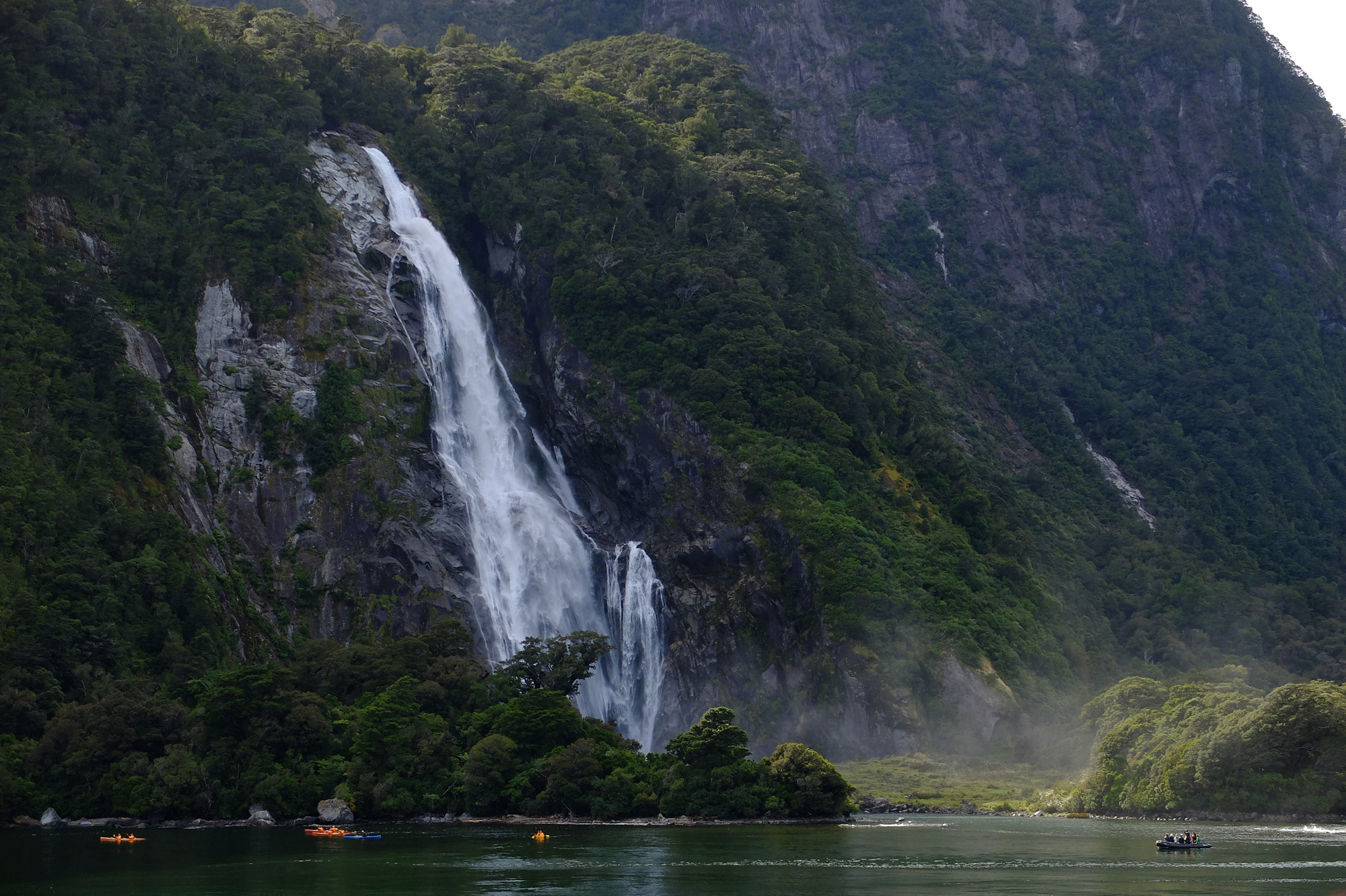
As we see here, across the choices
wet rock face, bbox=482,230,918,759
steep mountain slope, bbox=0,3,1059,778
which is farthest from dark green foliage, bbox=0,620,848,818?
wet rock face, bbox=482,230,918,759

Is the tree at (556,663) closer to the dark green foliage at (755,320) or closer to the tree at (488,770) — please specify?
the tree at (488,770)

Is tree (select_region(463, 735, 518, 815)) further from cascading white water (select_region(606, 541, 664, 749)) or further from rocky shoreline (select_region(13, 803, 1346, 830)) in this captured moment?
cascading white water (select_region(606, 541, 664, 749))

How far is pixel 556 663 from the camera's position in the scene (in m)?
76.7

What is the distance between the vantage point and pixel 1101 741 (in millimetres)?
74500

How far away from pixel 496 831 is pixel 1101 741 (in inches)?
1291

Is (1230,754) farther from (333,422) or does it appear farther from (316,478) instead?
(333,422)

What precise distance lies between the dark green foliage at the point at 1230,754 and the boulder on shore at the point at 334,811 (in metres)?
37.4

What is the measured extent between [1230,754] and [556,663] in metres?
34.0

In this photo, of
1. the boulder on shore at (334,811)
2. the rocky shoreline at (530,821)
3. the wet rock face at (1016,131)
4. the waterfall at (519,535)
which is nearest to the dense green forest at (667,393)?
the rocky shoreline at (530,821)

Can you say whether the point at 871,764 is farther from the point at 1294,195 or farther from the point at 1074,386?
the point at 1294,195

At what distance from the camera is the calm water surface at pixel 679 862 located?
137ft

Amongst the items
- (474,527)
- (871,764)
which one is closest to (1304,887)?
(871,764)

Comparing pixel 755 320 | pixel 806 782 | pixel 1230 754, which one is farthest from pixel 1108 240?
pixel 806 782

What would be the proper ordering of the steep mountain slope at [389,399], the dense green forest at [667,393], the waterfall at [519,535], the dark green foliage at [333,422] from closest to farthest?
the dense green forest at [667,393], the steep mountain slope at [389,399], the dark green foliage at [333,422], the waterfall at [519,535]
